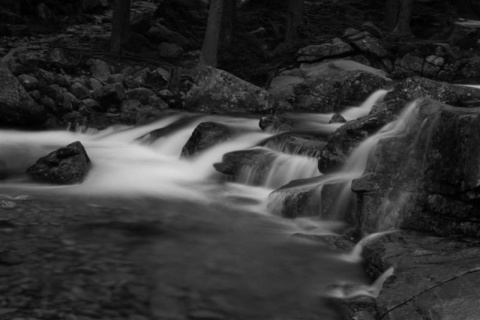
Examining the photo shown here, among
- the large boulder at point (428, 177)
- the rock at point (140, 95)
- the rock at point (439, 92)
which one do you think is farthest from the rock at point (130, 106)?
the large boulder at point (428, 177)

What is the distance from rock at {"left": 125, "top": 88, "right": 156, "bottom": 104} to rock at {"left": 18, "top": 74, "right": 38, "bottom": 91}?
300 cm

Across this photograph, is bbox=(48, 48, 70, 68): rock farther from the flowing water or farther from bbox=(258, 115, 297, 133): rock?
bbox=(258, 115, 297, 133): rock

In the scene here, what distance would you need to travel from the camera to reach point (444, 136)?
7.51m

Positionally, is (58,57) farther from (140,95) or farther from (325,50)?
(325,50)

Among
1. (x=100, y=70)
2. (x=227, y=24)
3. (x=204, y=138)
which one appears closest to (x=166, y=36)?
(x=227, y=24)

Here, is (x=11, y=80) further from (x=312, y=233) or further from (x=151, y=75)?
(x=312, y=233)

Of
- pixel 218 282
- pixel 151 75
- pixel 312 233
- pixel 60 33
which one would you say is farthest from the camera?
pixel 60 33

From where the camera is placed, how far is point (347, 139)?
391 inches

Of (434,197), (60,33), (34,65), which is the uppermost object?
(60,33)

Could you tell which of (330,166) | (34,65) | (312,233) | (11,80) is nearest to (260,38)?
(34,65)

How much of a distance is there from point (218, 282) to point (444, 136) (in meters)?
3.77

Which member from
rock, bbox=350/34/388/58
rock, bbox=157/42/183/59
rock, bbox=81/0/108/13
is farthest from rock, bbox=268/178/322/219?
rock, bbox=81/0/108/13

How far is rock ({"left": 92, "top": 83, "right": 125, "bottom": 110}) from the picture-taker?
1744 cm

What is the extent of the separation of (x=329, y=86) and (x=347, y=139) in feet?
28.2
